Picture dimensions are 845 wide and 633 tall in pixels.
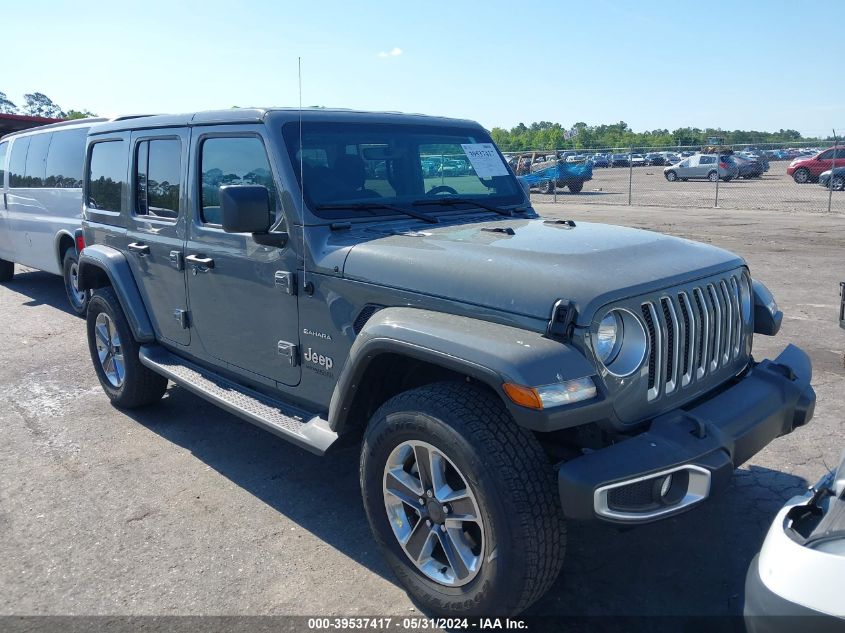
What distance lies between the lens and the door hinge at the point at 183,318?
4441 mm

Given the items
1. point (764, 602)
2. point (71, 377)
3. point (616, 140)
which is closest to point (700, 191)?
point (71, 377)

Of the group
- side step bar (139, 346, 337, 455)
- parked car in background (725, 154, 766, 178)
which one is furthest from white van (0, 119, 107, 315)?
parked car in background (725, 154, 766, 178)

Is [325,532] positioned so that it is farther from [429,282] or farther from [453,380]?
[429,282]

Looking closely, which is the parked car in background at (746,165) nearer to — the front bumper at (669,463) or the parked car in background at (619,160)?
the parked car in background at (619,160)

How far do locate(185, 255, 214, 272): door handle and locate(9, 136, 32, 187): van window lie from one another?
6.89 meters

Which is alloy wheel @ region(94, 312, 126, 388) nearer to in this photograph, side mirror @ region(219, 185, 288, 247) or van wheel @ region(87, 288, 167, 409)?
van wheel @ region(87, 288, 167, 409)

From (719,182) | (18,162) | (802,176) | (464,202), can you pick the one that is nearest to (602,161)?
(719,182)

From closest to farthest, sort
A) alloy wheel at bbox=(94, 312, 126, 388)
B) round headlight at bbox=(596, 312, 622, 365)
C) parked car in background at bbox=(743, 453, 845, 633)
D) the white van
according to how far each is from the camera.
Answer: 1. parked car in background at bbox=(743, 453, 845, 633)
2. round headlight at bbox=(596, 312, 622, 365)
3. alloy wheel at bbox=(94, 312, 126, 388)
4. the white van

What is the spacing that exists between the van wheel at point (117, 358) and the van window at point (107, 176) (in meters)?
0.66

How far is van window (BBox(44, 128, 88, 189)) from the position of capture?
27.4 feet

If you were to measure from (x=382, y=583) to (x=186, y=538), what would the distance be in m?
1.09

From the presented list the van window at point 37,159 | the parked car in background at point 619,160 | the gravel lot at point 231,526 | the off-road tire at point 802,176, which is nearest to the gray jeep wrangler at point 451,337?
the gravel lot at point 231,526

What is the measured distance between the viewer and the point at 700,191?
1130 inches

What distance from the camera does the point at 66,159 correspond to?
8.59 meters
